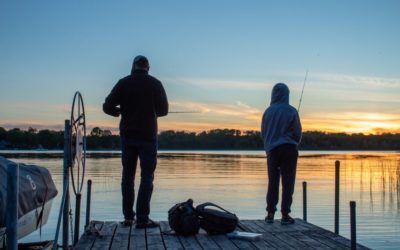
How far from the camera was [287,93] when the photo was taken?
850 centimetres

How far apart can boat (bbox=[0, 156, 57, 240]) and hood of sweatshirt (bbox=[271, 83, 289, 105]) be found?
3.70m

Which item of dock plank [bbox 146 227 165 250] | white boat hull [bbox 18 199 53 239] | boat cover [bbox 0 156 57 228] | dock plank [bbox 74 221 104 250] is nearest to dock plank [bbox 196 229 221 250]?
dock plank [bbox 146 227 165 250]

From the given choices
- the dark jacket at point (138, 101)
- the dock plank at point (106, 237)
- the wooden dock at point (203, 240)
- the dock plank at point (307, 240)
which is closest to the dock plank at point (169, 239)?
the wooden dock at point (203, 240)

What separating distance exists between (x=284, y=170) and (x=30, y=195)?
3708 mm

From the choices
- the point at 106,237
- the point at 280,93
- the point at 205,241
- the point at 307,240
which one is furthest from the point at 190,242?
the point at 280,93

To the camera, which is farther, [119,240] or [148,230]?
[148,230]

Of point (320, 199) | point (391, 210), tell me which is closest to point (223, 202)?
point (320, 199)

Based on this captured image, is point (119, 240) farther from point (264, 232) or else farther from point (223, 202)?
point (223, 202)

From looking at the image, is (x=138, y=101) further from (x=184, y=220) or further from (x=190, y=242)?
(x=190, y=242)

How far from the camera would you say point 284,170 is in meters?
8.44

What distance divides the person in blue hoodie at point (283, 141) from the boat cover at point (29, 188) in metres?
3.46

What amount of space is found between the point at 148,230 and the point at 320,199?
1763 cm

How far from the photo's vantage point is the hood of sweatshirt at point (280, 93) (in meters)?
8.44

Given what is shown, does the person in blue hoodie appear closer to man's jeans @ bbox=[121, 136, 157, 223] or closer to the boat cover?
man's jeans @ bbox=[121, 136, 157, 223]
